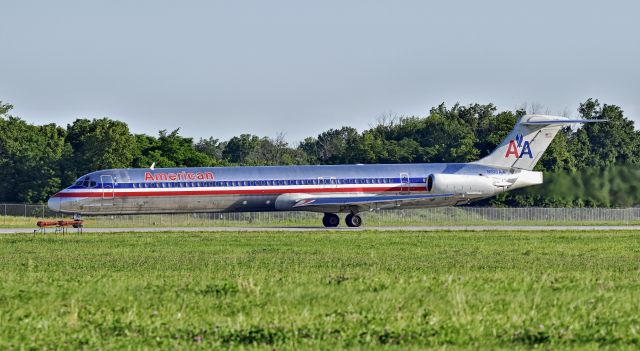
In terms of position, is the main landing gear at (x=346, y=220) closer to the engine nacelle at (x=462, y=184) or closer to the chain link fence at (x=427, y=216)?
the engine nacelle at (x=462, y=184)

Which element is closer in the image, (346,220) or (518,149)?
(346,220)

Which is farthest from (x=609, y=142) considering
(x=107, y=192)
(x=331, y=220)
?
(x=107, y=192)

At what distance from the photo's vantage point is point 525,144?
2530 inches

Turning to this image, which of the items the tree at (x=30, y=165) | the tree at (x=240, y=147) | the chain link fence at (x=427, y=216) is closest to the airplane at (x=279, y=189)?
the chain link fence at (x=427, y=216)

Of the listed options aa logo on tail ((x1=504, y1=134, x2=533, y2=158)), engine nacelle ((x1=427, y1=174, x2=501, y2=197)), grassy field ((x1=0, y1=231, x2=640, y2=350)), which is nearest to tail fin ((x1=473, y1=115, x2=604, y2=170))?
aa logo on tail ((x1=504, y1=134, x2=533, y2=158))

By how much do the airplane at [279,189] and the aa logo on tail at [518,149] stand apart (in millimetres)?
1511

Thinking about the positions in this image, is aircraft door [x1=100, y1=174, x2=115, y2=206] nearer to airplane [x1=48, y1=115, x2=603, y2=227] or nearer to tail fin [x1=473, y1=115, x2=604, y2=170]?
airplane [x1=48, y1=115, x2=603, y2=227]

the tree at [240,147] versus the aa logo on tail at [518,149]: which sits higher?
the tree at [240,147]

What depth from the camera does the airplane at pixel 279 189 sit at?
2249 inches

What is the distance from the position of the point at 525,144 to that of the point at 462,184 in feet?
19.3

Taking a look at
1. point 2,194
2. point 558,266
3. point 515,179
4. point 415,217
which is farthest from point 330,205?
point 2,194

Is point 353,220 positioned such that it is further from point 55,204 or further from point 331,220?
point 55,204

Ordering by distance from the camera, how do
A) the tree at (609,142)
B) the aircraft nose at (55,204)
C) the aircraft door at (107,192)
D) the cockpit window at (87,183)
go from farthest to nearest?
the tree at (609,142)
the aircraft nose at (55,204)
the cockpit window at (87,183)
the aircraft door at (107,192)

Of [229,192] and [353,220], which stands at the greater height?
[229,192]
